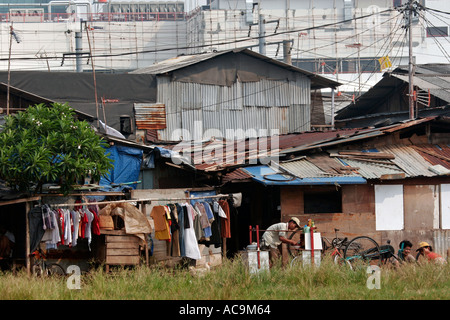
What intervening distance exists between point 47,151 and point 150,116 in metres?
12.7

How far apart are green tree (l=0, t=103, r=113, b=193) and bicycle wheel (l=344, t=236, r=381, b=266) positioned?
5827 millimetres

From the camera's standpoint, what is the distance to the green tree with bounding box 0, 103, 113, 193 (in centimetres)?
1307

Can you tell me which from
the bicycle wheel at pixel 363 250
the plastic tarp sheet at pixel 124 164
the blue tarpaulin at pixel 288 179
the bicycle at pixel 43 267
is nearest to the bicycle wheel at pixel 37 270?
the bicycle at pixel 43 267

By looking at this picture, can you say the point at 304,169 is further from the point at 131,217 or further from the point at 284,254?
the point at 131,217

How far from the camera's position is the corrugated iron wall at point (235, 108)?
26.0 metres

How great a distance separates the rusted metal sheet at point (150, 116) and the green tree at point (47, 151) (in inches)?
446

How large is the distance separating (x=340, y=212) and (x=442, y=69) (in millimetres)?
18297

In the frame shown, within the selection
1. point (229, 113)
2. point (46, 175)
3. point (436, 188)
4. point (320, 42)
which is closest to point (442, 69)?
point (229, 113)

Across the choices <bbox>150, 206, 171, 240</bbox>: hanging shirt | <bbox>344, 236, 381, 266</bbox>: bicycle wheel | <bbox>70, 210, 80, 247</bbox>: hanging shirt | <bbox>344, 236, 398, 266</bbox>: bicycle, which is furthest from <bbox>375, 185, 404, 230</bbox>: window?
<bbox>70, 210, 80, 247</bbox>: hanging shirt

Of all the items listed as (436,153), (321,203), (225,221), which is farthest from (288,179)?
(436,153)

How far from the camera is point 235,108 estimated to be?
2697cm

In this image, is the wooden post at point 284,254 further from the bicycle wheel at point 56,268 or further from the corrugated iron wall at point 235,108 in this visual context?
the corrugated iron wall at point 235,108

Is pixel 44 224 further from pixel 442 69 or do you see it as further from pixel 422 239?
pixel 442 69

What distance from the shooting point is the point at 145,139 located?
25.6 metres
